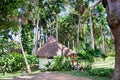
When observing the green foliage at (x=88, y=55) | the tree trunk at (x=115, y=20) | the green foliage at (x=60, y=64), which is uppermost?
the tree trunk at (x=115, y=20)

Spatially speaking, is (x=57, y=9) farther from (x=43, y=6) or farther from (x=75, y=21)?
(x=75, y=21)

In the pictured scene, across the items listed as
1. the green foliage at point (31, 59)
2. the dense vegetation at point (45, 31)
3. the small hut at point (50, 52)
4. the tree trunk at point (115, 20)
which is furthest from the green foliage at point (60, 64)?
the tree trunk at point (115, 20)

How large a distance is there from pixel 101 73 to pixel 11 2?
27.9 ft

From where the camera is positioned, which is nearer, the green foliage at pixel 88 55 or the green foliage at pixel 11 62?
the green foliage at pixel 88 55

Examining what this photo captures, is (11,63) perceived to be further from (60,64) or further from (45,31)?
(45,31)

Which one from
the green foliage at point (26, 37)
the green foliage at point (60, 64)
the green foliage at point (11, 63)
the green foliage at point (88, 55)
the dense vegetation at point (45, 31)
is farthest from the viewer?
the green foliage at point (26, 37)

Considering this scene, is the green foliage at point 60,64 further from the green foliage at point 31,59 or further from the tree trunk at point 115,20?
the tree trunk at point 115,20

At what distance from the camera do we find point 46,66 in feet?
75.6

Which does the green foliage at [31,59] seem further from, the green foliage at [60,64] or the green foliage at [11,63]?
the green foliage at [60,64]

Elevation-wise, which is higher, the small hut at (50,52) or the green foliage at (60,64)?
the small hut at (50,52)

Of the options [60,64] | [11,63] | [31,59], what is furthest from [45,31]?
[60,64]

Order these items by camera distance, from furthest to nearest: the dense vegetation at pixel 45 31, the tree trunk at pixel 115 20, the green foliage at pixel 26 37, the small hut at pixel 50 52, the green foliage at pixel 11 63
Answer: the green foliage at pixel 26 37
the small hut at pixel 50 52
the green foliage at pixel 11 63
the dense vegetation at pixel 45 31
the tree trunk at pixel 115 20

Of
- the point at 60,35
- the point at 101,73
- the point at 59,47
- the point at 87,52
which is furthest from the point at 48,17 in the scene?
the point at 101,73

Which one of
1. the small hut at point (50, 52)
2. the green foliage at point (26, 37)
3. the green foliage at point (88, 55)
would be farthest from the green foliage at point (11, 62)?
the green foliage at point (26, 37)
